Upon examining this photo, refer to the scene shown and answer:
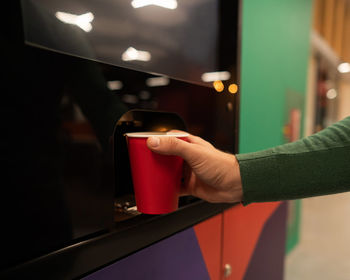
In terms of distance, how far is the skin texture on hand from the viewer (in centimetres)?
44

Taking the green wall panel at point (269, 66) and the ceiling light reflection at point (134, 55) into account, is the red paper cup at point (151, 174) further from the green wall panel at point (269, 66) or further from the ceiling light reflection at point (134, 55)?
the green wall panel at point (269, 66)

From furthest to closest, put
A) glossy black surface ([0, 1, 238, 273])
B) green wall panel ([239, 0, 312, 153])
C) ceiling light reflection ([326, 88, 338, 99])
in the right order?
1. ceiling light reflection ([326, 88, 338, 99])
2. green wall panel ([239, 0, 312, 153])
3. glossy black surface ([0, 1, 238, 273])

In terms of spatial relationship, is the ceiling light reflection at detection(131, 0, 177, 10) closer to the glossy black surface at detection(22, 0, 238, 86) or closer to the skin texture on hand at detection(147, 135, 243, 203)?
the glossy black surface at detection(22, 0, 238, 86)

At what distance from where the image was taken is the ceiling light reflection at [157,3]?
563 mm

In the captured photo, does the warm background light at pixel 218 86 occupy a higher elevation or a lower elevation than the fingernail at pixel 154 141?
higher

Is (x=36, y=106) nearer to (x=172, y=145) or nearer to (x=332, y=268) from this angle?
(x=172, y=145)

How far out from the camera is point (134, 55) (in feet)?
1.83

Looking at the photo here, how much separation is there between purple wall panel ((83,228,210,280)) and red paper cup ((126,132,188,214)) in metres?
0.13

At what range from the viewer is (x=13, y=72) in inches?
14.0

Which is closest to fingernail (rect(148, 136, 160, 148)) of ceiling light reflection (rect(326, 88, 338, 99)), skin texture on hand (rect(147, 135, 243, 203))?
skin texture on hand (rect(147, 135, 243, 203))

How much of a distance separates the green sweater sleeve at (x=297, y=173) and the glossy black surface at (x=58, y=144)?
0.26m

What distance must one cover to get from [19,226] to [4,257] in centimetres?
4

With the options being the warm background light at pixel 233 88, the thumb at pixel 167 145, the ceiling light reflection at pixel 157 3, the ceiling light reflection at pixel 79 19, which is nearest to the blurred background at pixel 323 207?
the warm background light at pixel 233 88

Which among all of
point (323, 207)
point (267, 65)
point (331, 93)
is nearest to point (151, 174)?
point (267, 65)
